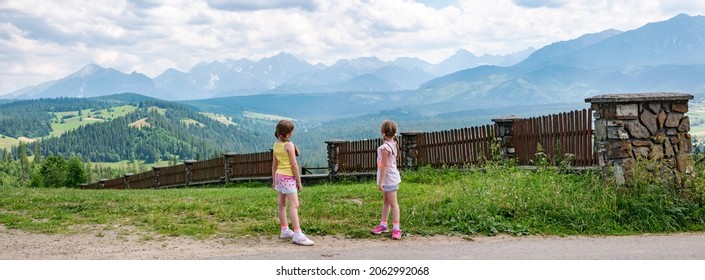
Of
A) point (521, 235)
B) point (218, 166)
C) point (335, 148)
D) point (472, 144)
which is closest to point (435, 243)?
point (521, 235)

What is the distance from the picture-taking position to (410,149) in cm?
2230

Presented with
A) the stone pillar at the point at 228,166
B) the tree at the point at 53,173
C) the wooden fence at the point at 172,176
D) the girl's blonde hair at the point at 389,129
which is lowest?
the tree at the point at 53,173

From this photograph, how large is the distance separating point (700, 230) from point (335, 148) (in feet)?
51.2

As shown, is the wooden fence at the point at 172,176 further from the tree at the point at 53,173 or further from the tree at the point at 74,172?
the tree at the point at 74,172

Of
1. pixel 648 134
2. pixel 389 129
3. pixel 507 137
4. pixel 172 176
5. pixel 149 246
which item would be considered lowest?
pixel 172 176

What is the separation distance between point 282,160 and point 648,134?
19.3ft

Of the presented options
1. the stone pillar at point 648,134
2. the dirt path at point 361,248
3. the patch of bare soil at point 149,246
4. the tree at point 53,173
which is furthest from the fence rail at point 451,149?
the tree at point 53,173

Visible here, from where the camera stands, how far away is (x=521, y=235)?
33.0 ft

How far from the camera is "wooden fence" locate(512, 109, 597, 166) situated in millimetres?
15117

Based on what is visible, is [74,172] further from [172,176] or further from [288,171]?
[288,171]

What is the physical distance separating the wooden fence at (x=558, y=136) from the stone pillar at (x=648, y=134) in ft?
11.5

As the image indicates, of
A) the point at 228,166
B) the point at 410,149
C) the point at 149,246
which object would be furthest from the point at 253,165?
the point at 149,246

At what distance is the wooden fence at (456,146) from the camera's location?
1931 cm

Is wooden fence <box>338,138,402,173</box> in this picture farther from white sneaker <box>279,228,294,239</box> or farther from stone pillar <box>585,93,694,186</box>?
white sneaker <box>279,228,294,239</box>
